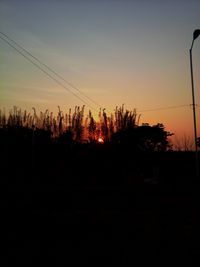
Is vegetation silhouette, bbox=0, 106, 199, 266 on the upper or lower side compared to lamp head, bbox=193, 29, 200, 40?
lower

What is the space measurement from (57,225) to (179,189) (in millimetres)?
10486

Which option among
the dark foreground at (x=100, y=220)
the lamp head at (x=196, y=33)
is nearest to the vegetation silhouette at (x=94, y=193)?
the dark foreground at (x=100, y=220)

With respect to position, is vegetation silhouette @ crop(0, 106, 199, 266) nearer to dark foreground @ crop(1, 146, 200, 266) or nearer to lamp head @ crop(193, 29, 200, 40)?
dark foreground @ crop(1, 146, 200, 266)

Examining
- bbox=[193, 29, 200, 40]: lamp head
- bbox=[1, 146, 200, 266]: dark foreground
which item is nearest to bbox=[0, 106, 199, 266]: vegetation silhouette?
bbox=[1, 146, 200, 266]: dark foreground

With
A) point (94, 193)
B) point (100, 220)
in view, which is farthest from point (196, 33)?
point (100, 220)

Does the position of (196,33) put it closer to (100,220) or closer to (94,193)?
(94,193)

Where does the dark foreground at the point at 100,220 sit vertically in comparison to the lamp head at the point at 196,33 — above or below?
below

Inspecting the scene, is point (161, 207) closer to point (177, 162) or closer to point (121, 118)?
point (177, 162)

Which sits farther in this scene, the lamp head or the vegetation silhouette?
the lamp head

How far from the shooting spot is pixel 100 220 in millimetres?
9172

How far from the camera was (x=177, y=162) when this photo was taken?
1033 inches

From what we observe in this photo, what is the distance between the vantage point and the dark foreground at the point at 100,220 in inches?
243

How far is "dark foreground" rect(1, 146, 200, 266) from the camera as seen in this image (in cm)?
616

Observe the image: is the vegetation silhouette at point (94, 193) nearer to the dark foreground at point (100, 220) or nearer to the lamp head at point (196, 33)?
the dark foreground at point (100, 220)
